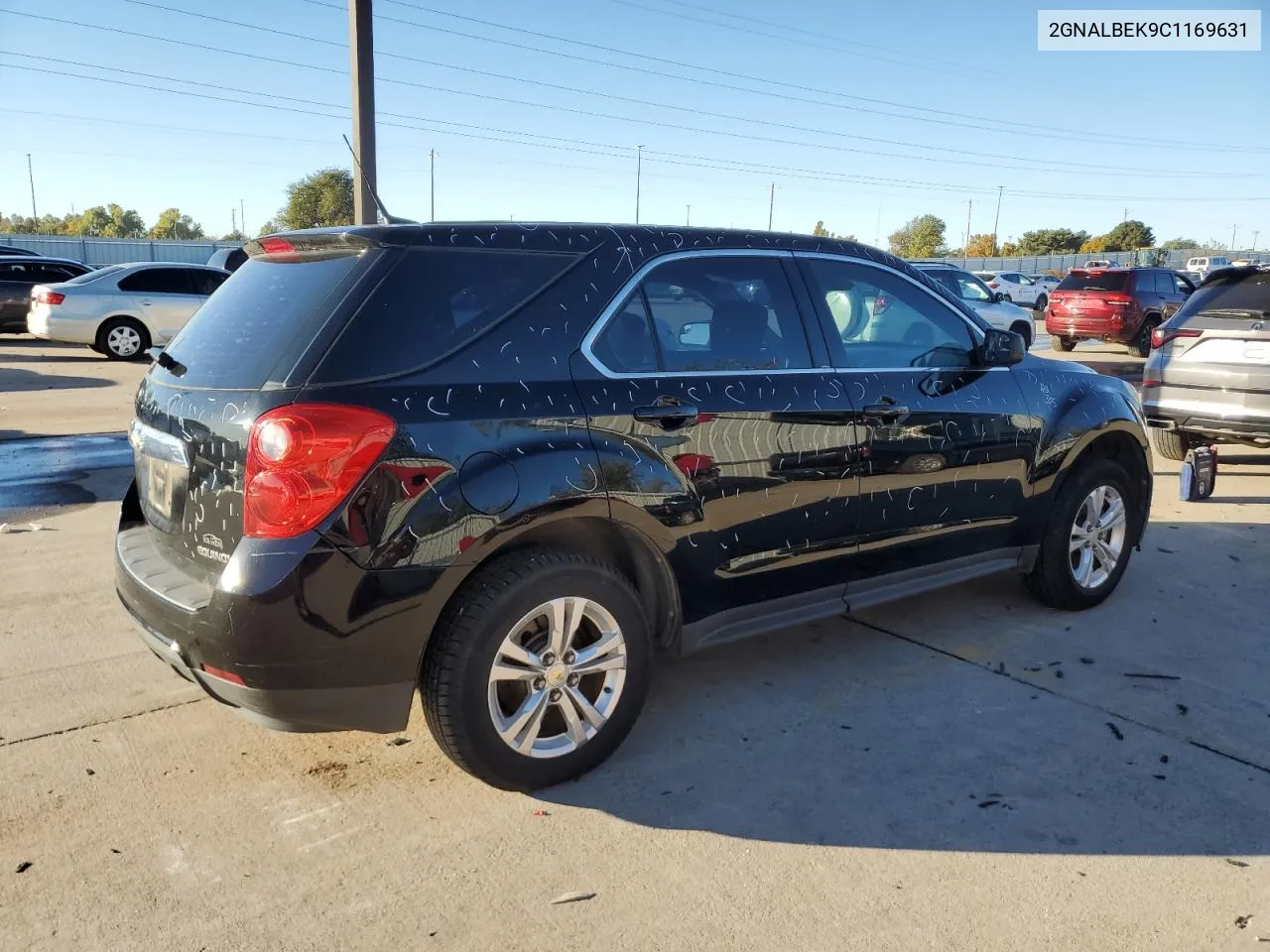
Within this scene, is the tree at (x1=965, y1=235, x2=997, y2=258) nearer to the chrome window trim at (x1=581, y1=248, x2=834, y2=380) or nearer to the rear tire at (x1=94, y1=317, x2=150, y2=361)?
the rear tire at (x1=94, y1=317, x2=150, y2=361)

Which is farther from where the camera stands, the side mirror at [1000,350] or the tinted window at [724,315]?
the side mirror at [1000,350]

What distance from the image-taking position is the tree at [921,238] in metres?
109

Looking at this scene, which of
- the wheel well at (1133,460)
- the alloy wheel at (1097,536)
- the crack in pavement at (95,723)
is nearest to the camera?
the crack in pavement at (95,723)

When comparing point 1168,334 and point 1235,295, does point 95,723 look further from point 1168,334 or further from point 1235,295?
point 1235,295

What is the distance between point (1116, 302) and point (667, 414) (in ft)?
62.1

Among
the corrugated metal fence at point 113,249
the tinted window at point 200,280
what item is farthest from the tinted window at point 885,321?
the corrugated metal fence at point 113,249

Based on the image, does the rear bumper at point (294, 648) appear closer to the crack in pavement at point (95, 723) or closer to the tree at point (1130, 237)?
the crack in pavement at point (95, 723)

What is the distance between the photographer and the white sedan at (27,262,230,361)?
15727 millimetres

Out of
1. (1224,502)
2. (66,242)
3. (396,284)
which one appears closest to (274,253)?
(396,284)

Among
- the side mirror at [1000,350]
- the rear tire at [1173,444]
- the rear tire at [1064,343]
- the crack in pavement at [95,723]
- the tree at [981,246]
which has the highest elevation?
the tree at [981,246]

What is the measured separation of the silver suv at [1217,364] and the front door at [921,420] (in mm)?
4023

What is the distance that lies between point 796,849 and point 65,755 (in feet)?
8.00

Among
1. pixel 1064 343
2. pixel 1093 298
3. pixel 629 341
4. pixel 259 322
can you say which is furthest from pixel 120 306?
pixel 1064 343

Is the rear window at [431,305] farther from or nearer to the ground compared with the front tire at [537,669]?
farther from the ground
